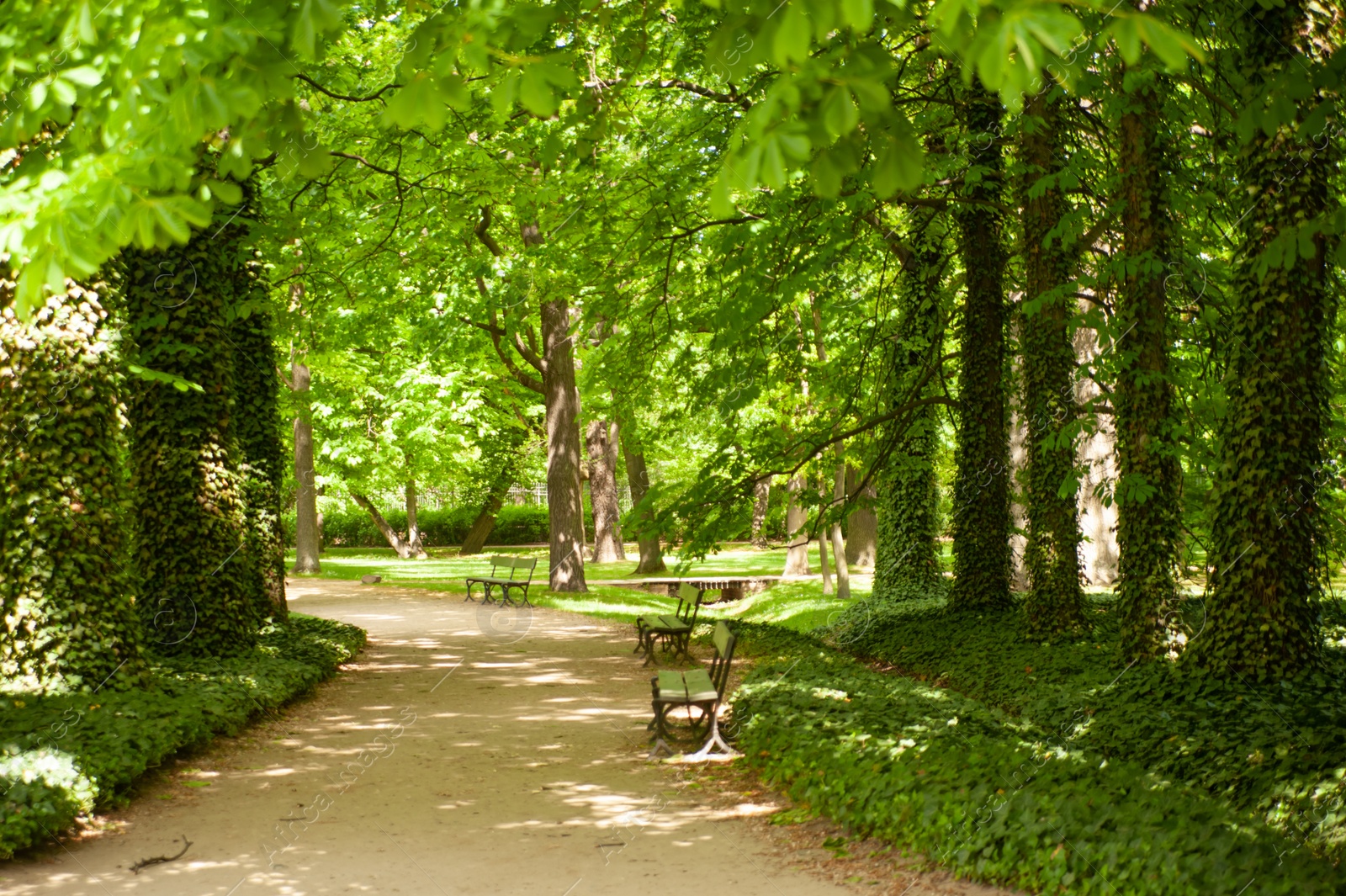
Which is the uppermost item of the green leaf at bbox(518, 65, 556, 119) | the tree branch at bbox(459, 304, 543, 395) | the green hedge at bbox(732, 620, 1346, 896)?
the tree branch at bbox(459, 304, 543, 395)

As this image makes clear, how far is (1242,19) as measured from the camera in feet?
24.6

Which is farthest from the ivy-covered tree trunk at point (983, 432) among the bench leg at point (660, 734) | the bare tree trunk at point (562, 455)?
the bare tree trunk at point (562, 455)

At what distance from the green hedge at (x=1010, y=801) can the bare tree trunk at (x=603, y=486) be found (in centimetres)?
2261

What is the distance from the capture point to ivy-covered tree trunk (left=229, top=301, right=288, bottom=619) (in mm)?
13180

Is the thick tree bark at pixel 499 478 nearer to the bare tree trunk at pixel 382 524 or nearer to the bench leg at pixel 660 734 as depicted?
the bare tree trunk at pixel 382 524

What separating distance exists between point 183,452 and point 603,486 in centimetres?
2191

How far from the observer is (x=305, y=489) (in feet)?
93.2

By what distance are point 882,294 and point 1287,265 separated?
1084 cm

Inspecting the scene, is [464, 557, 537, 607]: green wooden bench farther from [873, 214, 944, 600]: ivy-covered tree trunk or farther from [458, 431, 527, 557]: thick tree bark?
[458, 431, 527, 557]: thick tree bark

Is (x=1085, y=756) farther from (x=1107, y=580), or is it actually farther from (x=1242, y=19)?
(x=1107, y=580)

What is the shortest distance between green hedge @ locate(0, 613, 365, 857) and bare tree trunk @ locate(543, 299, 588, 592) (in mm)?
10960

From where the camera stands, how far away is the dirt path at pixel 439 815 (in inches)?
222

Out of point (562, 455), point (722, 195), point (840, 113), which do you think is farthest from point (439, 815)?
point (562, 455)

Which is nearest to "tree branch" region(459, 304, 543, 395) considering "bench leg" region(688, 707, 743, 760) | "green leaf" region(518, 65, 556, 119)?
"bench leg" region(688, 707, 743, 760)
